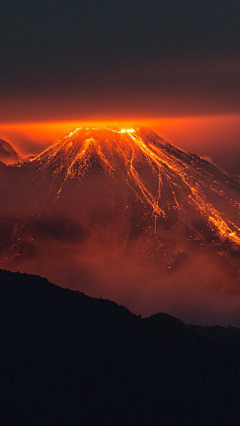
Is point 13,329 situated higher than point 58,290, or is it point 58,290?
point 58,290

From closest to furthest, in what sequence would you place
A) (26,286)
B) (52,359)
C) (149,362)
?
1. (52,359)
2. (149,362)
3. (26,286)

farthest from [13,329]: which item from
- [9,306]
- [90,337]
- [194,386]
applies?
[194,386]

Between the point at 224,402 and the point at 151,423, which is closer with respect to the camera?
the point at 151,423

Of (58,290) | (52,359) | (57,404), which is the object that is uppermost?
(58,290)

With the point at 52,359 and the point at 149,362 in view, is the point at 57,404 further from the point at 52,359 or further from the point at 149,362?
the point at 149,362

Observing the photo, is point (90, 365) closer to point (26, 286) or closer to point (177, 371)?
point (177, 371)

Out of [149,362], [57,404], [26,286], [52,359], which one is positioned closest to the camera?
[57,404]
